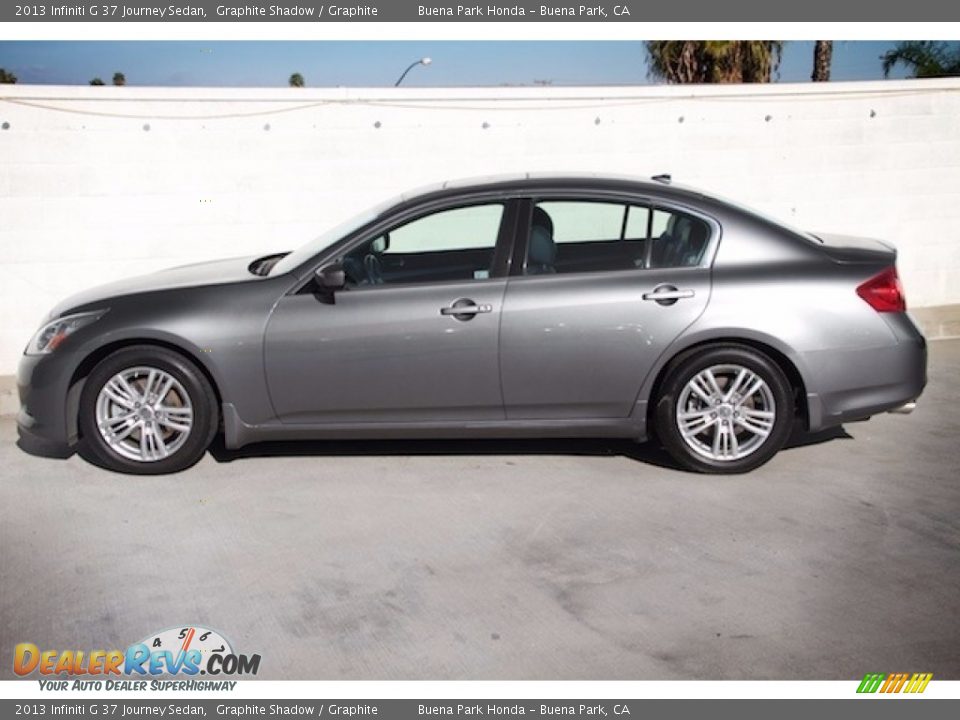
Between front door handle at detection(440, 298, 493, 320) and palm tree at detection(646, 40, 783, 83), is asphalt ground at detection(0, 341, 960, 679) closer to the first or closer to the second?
front door handle at detection(440, 298, 493, 320)

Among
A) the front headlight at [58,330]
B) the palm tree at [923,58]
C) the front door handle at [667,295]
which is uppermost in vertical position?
the palm tree at [923,58]

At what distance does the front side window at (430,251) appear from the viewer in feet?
20.6

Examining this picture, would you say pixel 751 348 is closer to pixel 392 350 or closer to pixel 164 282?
pixel 392 350

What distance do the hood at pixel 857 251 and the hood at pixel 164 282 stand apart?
3.12 m

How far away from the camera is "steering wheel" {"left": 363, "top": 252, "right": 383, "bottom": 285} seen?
252 inches

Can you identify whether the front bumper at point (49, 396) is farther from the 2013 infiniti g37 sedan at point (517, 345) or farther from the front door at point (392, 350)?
the front door at point (392, 350)

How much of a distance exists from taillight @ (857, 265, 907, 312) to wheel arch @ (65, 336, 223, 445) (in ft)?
11.4

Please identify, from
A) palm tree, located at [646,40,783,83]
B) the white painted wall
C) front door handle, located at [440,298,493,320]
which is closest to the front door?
front door handle, located at [440,298,493,320]

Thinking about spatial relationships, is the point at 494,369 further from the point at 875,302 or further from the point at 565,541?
the point at 875,302

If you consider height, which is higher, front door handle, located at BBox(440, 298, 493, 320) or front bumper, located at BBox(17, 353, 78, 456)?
front door handle, located at BBox(440, 298, 493, 320)

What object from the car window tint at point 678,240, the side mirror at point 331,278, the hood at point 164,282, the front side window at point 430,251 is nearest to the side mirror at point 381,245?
the front side window at point 430,251

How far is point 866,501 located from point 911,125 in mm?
5577

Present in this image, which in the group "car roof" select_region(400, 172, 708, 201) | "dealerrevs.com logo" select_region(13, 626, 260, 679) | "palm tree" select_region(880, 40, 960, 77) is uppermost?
"palm tree" select_region(880, 40, 960, 77)

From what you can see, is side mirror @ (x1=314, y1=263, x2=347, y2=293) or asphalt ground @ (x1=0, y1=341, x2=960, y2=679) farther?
side mirror @ (x1=314, y1=263, x2=347, y2=293)
